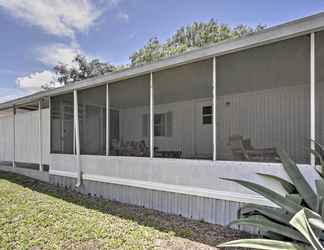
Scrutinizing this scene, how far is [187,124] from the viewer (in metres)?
9.47

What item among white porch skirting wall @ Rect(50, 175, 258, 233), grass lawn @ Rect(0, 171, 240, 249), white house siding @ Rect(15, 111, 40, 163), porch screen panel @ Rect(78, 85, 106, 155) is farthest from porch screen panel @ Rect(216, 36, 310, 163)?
white house siding @ Rect(15, 111, 40, 163)

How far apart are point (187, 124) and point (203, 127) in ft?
2.18

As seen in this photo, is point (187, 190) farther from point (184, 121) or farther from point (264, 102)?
point (184, 121)

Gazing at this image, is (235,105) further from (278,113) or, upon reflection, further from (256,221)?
(256,221)

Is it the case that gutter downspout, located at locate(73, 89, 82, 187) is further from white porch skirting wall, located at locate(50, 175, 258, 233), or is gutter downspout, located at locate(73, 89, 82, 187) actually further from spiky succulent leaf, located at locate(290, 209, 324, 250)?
spiky succulent leaf, located at locate(290, 209, 324, 250)

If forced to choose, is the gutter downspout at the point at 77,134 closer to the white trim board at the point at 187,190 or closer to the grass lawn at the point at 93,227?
the white trim board at the point at 187,190

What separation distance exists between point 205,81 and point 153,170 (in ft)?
8.91

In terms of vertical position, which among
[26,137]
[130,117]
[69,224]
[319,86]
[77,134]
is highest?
[319,86]

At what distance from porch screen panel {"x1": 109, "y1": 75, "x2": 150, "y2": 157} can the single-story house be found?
0.14ft

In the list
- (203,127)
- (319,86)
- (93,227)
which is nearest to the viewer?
(93,227)

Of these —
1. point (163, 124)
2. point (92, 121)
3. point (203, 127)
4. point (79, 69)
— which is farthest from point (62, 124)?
point (79, 69)

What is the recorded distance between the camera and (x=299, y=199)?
8.94 ft

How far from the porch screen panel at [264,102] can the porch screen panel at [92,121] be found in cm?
338

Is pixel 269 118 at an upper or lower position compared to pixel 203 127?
upper
